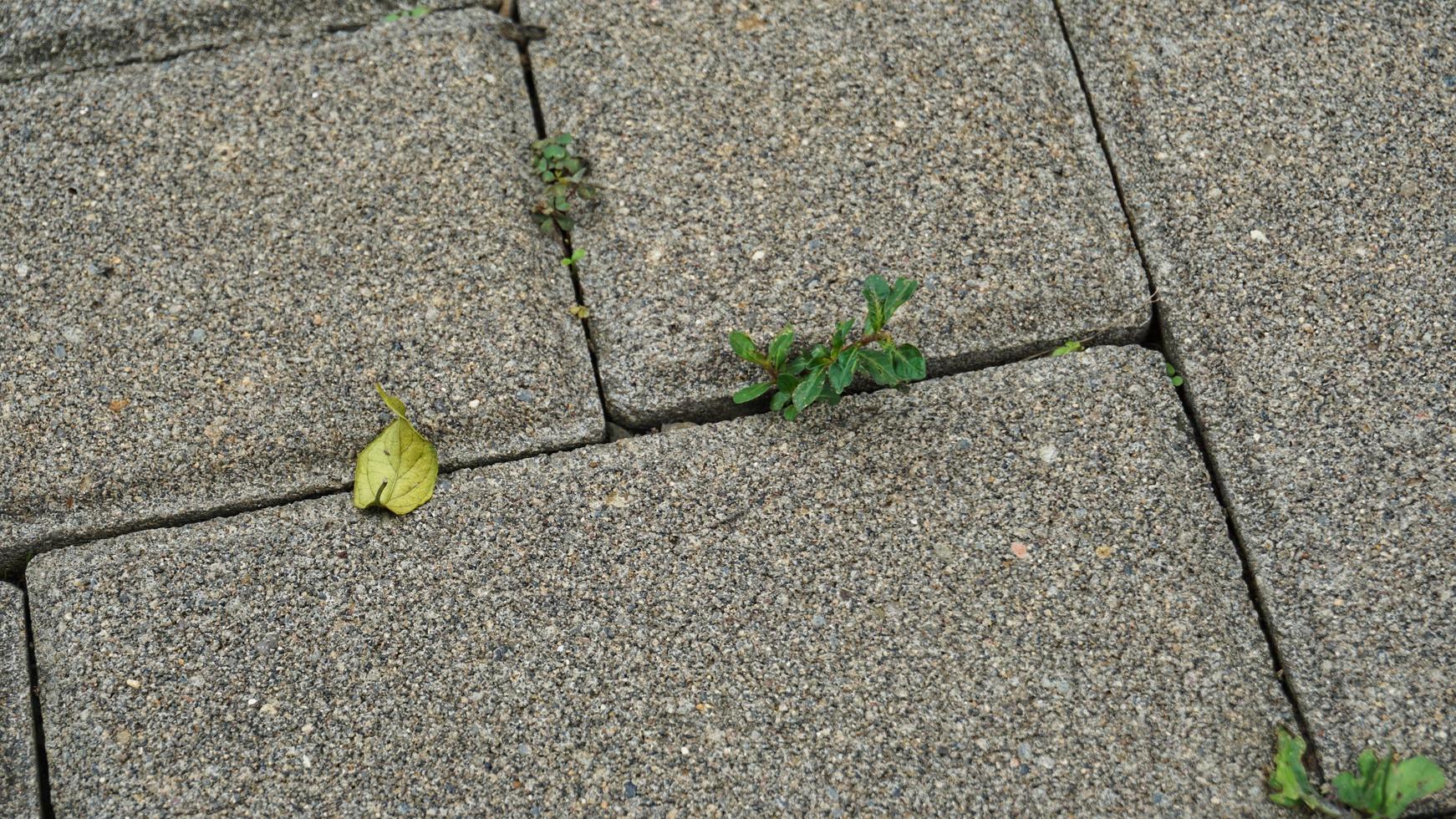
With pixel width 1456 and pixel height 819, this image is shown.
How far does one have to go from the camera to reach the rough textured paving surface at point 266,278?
5.51ft

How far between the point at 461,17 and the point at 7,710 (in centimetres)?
129

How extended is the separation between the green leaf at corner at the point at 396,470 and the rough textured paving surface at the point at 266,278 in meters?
0.04

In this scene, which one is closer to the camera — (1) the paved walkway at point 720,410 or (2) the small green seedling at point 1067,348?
(1) the paved walkway at point 720,410

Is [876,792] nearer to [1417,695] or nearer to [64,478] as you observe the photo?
[1417,695]

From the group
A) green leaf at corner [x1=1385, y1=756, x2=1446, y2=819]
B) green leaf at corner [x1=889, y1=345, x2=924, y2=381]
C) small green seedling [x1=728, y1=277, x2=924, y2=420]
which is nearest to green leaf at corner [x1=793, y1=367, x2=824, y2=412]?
small green seedling [x1=728, y1=277, x2=924, y2=420]

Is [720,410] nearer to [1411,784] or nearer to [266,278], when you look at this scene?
[266,278]

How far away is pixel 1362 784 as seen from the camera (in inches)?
57.5

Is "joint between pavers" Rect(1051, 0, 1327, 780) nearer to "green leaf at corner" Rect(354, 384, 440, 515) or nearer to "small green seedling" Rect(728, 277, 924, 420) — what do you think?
"small green seedling" Rect(728, 277, 924, 420)

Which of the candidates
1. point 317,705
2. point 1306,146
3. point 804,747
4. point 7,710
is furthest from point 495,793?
point 1306,146

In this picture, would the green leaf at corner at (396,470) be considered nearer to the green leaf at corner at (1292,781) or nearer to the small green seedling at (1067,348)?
the small green seedling at (1067,348)

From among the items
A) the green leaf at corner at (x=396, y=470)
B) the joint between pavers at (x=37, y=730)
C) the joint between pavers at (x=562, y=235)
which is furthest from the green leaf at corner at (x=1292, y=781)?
the joint between pavers at (x=37, y=730)

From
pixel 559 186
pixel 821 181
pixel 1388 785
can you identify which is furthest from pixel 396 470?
pixel 1388 785

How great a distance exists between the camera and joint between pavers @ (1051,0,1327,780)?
5.08 feet

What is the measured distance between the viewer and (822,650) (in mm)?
1569
